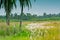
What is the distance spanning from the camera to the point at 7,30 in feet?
76.2

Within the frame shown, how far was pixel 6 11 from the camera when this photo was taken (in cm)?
2758

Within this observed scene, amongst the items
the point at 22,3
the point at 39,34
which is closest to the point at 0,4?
the point at 22,3

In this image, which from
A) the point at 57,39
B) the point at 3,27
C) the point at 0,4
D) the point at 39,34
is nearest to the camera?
the point at 57,39

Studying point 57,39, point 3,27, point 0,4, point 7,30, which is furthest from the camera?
point 0,4

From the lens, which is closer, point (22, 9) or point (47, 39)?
point (47, 39)

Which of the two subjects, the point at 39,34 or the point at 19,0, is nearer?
the point at 39,34

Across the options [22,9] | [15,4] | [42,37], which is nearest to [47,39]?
[42,37]

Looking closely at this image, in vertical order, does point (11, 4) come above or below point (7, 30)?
above

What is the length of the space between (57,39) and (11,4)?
15.7 metres

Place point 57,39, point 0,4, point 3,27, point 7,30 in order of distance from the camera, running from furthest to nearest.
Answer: point 0,4 → point 3,27 → point 7,30 → point 57,39

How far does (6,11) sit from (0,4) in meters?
1.19

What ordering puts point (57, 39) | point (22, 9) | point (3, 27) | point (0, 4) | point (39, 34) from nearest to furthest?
1. point (57, 39)
2. point (39, 34)
3. point (3, 27)
4. point (0, 4)
5. point (22, 9)

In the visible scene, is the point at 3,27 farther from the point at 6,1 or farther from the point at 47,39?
the point at 47,39

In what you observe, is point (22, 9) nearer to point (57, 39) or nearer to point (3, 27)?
point (3, 27)
